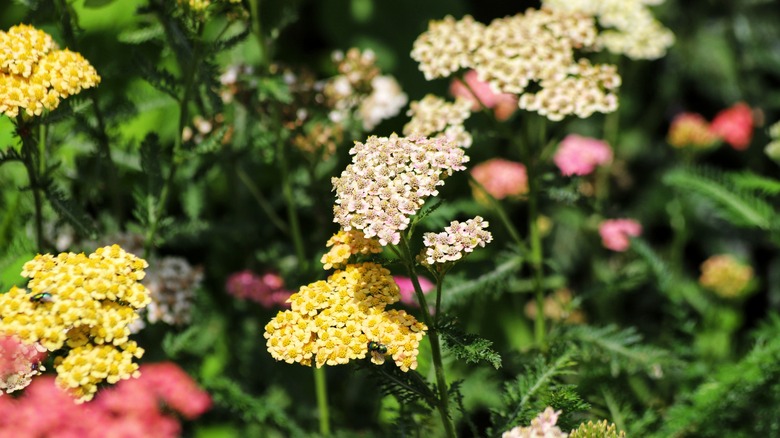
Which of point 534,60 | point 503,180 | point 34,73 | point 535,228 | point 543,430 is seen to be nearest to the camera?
point 543,430

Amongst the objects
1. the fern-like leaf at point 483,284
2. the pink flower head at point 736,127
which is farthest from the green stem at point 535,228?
the pink flower head at point 736,127

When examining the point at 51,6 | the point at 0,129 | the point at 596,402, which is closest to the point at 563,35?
the point at 596,402

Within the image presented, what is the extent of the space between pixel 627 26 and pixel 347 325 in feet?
5.28

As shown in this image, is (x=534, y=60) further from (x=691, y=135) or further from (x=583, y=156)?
(x=691, y=135)

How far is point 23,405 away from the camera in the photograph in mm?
1254

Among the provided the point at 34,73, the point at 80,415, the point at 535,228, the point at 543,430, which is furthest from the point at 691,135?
the point at 80,415

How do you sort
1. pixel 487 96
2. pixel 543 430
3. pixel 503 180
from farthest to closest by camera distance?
1. pixel 487 96
2. pixel 503 180
3. pixel 543 430

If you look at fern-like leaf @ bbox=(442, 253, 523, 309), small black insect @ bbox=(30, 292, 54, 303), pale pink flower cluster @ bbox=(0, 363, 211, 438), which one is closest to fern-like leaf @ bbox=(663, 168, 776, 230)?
fern-like leaf @ bbox=(442, 253, 523, 309)

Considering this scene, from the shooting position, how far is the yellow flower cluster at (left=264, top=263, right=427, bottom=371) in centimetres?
129

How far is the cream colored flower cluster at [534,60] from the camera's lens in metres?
1.76

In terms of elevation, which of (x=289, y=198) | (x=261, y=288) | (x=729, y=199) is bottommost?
(x=261, y=288)

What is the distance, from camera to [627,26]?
8.14 ft

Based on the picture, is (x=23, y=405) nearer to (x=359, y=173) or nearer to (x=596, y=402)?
(x=359, y=173)

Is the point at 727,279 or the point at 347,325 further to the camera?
the point at 727,279
